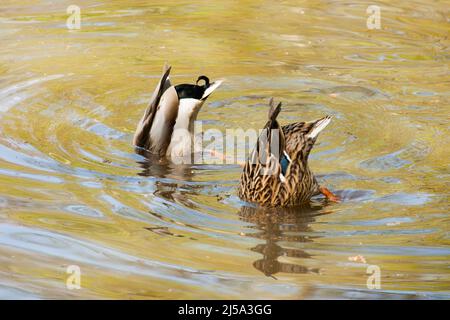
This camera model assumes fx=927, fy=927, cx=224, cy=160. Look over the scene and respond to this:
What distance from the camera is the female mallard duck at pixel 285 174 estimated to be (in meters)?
7.55

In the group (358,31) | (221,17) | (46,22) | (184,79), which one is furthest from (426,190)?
(46,22)

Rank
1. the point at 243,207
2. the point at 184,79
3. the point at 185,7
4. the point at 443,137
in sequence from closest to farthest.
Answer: the point at 243,207
the point at 443,137
the point at 184,79
the point at 185,7

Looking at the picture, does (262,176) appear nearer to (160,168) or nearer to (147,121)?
(160,168)

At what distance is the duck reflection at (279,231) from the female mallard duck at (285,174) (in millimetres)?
105

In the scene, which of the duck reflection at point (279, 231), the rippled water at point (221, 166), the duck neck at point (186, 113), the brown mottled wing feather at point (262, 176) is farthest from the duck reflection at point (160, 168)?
the duck reflection at point (279, 231)

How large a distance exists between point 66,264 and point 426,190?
10.1 ft

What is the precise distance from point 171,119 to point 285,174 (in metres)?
1.94

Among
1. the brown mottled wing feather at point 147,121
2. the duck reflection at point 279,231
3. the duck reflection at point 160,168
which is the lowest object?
the duck reflection at point 279,231

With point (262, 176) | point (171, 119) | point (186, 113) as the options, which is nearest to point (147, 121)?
point (171, 119)

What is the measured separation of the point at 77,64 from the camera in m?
11.1

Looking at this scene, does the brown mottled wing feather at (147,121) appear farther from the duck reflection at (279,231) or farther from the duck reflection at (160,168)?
the duck reflection at (279,231)

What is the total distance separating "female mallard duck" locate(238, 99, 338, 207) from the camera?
7551 millimetres

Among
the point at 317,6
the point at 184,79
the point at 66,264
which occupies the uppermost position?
the point at 317,6

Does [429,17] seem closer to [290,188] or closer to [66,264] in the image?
[290,188]
